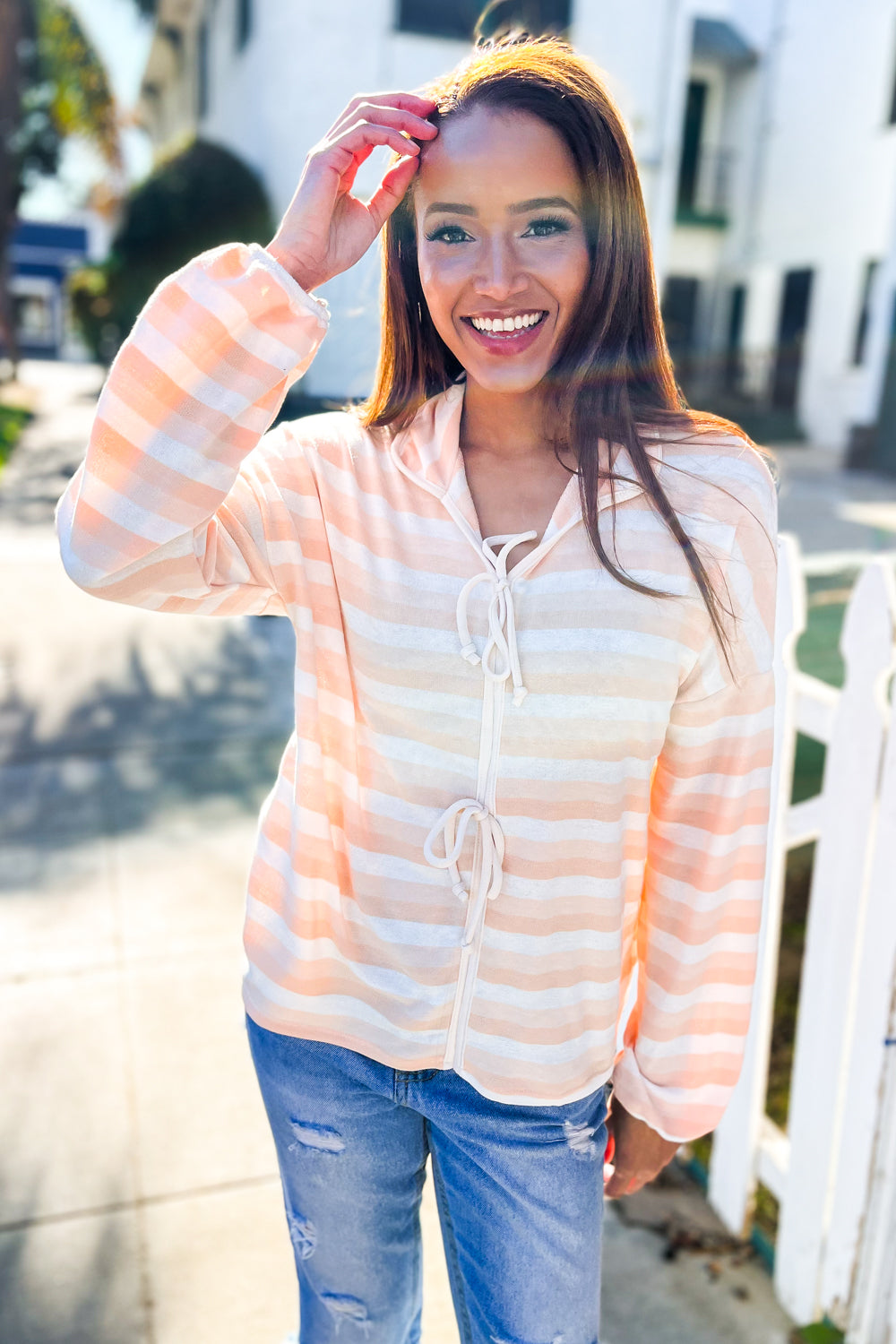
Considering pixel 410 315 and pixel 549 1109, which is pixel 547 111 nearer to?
pixel 410 315

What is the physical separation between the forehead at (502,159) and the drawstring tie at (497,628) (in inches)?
16.4

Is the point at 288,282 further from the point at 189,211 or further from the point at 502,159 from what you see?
the point at 189,211

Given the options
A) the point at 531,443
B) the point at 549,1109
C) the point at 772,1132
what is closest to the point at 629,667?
the point at 531,443

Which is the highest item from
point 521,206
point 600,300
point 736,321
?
point 736,321

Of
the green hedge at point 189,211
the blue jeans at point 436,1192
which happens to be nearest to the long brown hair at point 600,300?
the blue jeans at point 436,1192

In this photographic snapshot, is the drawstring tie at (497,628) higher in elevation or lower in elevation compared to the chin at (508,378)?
lower

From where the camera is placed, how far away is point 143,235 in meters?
12.9

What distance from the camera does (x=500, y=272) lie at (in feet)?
4.40

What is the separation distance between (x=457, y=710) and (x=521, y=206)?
0.62 m

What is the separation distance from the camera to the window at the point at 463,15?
1125 centimetres

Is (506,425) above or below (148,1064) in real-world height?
above

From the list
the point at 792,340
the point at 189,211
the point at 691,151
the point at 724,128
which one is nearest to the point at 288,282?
the point at 189,211

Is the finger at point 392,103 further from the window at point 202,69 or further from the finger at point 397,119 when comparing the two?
the window at point 202,69

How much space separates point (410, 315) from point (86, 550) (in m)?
0.60
